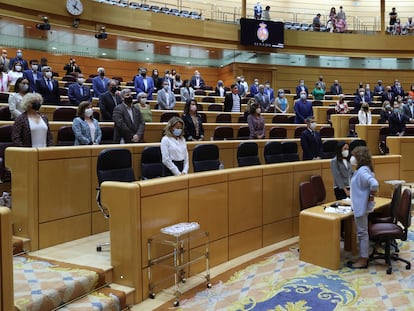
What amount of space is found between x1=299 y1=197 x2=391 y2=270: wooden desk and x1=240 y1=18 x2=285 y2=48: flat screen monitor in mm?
12836

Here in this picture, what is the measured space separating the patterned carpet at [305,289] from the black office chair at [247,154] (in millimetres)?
1634

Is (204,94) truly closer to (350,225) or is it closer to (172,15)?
(172,15)

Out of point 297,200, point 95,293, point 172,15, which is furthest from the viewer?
point 172,15

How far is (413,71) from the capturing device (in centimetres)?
1884

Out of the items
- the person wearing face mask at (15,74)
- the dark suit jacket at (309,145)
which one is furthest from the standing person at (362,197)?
the person wearing face mask at (15,74)

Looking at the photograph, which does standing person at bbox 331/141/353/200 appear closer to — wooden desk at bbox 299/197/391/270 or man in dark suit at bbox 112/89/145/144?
wooden desk at bbox 299/197/391/270

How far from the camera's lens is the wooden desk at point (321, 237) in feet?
15.1

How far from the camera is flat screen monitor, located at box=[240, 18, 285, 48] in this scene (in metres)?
16.8

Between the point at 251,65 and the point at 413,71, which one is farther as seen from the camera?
the point at 413,71

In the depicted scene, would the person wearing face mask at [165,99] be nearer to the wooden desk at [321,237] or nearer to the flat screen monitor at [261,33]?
the wooden desk at [321,237]

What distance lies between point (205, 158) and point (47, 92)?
403 cm

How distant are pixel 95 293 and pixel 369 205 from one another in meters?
2.85

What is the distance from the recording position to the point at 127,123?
5871 millimetres

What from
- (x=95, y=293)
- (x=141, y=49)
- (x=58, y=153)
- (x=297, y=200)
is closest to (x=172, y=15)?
(x=141, y=49)
